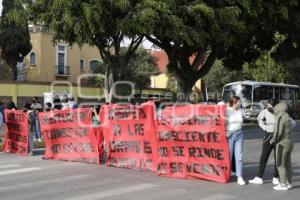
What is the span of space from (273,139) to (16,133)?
914 cm

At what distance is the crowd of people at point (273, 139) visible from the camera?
1055 cm

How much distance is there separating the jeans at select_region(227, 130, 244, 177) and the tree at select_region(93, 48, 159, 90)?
3468 cm

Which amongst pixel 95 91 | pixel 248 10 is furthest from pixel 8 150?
pixel 95 91

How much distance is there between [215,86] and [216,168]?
4523 centimetres

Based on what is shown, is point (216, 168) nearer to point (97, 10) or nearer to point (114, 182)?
point (114, 182)

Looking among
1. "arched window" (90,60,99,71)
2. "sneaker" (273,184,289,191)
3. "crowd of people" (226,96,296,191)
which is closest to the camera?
"sneaker" (273,184,289,191)

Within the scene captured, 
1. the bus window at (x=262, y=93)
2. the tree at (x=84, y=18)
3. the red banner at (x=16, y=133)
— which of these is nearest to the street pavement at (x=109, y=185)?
the red banner at (x=16, y=133)

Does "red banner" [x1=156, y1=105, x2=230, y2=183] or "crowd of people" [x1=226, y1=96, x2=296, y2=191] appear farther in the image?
"red banner" [x1=156, y1=105, x2=230, y2=183]

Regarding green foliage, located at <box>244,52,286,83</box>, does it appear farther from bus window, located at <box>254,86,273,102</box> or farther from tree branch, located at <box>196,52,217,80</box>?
tree branch, located at <box>196,52,217,80</box>

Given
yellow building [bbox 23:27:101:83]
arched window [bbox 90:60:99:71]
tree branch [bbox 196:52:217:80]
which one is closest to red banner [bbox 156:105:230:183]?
tree branch [bbox 196:52:217:80]

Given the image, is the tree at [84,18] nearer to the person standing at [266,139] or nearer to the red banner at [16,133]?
the red banner at [16,133]

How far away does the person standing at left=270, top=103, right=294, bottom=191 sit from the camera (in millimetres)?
10523

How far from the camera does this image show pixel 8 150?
58.1 ft

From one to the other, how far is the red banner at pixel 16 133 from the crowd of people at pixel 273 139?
24.8ft
